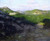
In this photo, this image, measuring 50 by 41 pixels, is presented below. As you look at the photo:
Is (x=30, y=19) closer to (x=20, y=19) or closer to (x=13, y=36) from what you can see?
(x=20, y=19)

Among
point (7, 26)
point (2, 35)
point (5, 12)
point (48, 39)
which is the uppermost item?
point (5, 12)

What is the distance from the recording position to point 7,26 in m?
2.57

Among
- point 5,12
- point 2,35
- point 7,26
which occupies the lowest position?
point 2,35

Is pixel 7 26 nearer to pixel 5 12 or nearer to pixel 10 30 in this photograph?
pixel 10 30

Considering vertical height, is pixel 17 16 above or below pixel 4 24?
above

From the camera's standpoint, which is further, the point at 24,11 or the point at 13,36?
the point at 24,11

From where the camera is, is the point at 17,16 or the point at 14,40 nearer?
the point at 14,40

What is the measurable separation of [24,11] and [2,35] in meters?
0.93

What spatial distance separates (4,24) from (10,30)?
0.24 metres

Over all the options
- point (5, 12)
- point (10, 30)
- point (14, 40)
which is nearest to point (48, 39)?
point (14, 40)

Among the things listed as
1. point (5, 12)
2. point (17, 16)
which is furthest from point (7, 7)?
point (17, 16)

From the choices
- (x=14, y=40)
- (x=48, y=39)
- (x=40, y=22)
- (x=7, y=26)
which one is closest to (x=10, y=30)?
(x=7, y=26)

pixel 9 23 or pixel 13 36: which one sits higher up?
pixel 9 23

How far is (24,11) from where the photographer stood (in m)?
2.71
